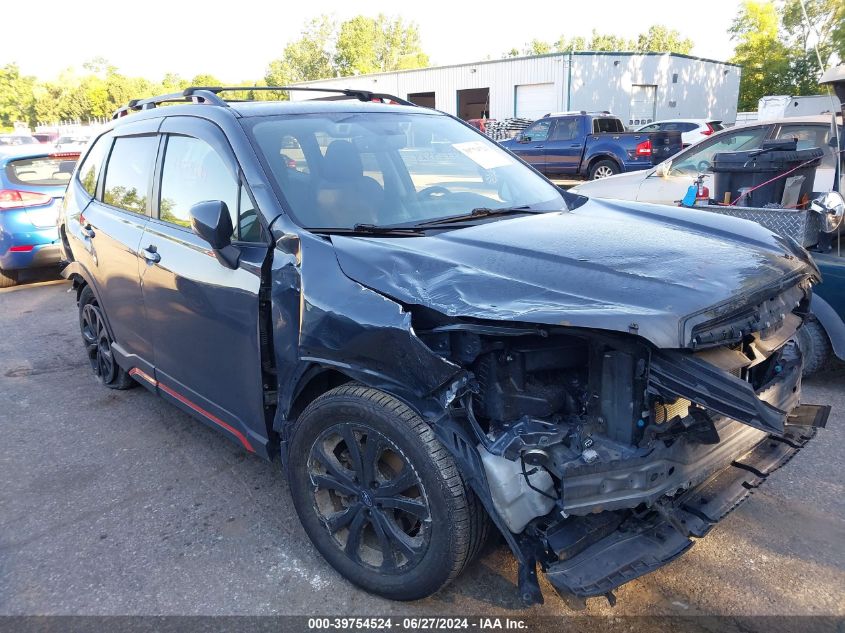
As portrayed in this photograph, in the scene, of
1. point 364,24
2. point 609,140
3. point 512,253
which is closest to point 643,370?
point 512,253

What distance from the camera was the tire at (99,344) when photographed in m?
4.83

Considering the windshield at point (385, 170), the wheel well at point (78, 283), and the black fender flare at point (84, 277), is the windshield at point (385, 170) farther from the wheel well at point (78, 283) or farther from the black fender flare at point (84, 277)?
the wheel well at point (78, 283)

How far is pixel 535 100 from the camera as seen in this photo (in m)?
31.2

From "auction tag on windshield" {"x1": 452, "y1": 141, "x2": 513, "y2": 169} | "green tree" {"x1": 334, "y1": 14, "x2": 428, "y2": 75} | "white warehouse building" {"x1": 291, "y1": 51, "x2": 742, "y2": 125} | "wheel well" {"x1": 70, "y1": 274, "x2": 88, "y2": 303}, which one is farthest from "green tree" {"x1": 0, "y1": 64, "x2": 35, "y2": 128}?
"auction tag on windshield" {"x1": 452, "y1": 141, "x2": 513, "y2": 169}

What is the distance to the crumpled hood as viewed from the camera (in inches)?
81.1

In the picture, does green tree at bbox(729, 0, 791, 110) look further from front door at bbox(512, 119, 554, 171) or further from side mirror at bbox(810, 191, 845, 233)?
side mirror at bbox(810, 191, 845, 233)

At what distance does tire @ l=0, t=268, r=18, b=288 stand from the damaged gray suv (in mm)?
6354

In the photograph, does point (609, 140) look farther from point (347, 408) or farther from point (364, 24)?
point (364, 24)

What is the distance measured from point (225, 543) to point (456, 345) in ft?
5.39

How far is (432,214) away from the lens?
3.16m

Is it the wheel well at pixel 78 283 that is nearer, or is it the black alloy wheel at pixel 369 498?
the black alloy wheel at pixel 369 498

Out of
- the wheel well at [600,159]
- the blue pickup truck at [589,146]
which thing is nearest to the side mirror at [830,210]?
the blue pickup truck at [589,146]

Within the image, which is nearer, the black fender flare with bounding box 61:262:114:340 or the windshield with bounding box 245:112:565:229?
the windshield with bounding box 245:112:565:229

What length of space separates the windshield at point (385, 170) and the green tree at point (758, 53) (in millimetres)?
42878
